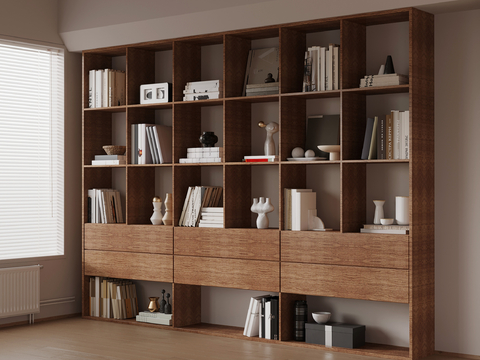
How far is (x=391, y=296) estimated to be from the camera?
4602mm

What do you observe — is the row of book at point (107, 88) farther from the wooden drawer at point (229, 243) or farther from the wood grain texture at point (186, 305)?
the wood grain texture at point (186, 305)

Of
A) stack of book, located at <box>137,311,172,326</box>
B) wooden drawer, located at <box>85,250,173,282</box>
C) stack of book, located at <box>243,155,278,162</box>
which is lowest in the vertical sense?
stack of book, located at <box>137,311,172,326</box>

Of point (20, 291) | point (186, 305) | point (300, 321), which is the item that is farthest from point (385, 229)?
point (20, 291)

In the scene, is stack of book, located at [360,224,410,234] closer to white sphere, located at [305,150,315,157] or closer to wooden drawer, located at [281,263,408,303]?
wooden drawer, located at [281,263,408,303]

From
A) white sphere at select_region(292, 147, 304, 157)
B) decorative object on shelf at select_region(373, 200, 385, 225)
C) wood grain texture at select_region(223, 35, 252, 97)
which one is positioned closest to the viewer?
decorative object on shelf at select_region(373, 200, 385, 225)

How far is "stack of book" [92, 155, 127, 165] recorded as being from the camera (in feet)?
19.5

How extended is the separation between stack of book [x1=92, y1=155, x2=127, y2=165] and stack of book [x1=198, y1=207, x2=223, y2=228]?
0.96 m

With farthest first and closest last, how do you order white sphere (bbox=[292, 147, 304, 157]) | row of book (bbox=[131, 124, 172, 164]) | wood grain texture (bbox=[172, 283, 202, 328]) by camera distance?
row of book (bbox=[131, 124, 172, 164])
wood grain texture (bbox=[172, 283, 202, 328])
white sphere (bbox=[292, 147, 304, 157])

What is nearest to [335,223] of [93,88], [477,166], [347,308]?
[347,308]

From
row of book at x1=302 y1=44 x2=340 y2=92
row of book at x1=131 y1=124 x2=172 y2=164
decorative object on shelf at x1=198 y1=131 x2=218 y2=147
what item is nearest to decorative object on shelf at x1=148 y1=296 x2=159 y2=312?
row of book at x1=131 y1=124 x2=172 y2=164

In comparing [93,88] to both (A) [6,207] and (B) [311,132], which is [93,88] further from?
(B) [311,132]

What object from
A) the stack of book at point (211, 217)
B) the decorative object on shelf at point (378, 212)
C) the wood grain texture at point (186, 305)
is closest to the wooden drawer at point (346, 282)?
the decorative object on shelf at point (378, 212)

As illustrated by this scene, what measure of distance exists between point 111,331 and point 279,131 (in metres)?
2.16

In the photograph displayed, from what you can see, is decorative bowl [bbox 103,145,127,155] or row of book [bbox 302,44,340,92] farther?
decorative bowl [bbox 103,145,127,155]
